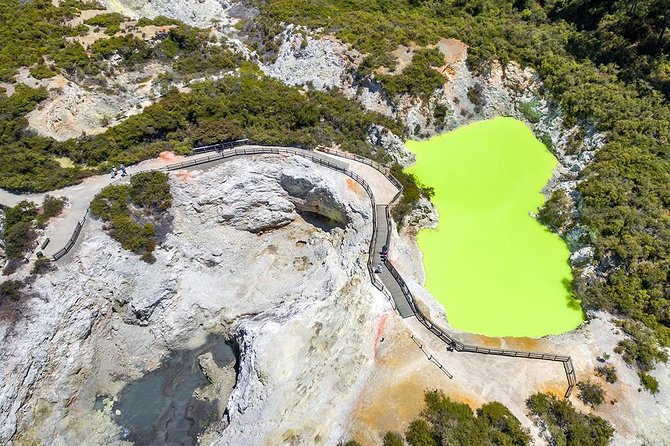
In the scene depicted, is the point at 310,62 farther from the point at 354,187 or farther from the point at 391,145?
the point at 354,187

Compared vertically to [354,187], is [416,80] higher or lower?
higher

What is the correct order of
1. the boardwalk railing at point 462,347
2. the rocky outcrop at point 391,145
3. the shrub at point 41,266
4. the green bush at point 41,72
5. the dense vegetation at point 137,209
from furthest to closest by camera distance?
the green bush at point 41,72, the rocky outcrop at point 391,145, the dense vegetation at point 137,209, the shrub at point 41,266, the boardwalk railing at point 462,347

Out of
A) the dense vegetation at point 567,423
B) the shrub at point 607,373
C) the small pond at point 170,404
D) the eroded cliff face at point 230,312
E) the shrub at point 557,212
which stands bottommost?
the small pond at point 170,404

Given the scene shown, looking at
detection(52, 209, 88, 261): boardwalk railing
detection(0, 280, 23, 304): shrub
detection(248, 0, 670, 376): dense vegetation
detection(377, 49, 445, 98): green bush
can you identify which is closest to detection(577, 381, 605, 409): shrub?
detection(248, 0, 670, 376): dense vegetation

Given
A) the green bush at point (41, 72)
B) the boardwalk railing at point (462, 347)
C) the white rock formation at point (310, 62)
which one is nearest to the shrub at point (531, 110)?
the white rock formation at point (310, 62)

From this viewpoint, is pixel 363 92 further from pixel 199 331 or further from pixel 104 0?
pixel 104 0

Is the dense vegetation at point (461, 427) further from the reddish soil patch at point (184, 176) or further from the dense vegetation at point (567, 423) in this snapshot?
the reddish soil patch at point (184, 176)

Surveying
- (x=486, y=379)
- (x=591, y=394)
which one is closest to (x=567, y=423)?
(x=591, y=394)
